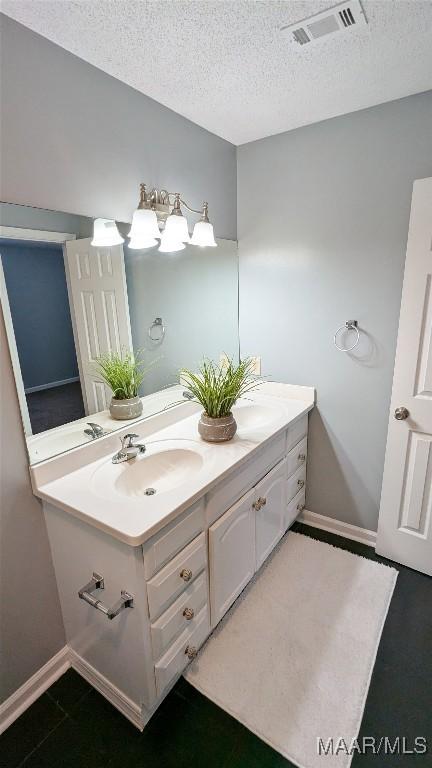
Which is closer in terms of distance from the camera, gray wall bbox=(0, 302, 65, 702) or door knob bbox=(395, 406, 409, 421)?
gray wall bbox=(0, 302, 65, 702)

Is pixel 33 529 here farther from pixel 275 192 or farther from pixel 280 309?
pixel 275 192

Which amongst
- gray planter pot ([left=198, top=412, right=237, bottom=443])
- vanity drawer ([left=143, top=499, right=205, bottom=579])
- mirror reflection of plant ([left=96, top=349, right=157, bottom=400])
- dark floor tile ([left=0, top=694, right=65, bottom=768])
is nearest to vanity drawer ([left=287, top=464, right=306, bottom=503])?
gray planter pot ([left=198, top=412, right=237, bottom=443])

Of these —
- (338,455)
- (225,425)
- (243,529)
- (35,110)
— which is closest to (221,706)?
(243,529)

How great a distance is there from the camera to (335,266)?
73.9 inches

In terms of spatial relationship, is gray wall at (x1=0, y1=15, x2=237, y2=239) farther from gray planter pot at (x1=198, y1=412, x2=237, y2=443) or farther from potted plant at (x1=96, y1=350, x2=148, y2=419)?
gray planter pot at (x1=198, y1=412, x2=237, y2=443)

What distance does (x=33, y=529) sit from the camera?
4.18ft

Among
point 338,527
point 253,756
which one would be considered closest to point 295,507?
point 338,527

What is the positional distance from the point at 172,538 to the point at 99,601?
0.92 ft

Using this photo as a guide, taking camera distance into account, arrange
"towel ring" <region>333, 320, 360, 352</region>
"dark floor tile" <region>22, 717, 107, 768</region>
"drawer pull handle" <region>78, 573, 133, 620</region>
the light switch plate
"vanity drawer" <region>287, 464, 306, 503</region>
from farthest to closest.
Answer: the light switch plate < "vanity drawer" <region>287, 464, 306, 503</region> < "towel ring" <region>333, 320, 360, 352</region> < "dark floor tile" <region>22, 717, 107, 768</region> < "drawer pull handle" <region>78, 573, 133, 620</region>

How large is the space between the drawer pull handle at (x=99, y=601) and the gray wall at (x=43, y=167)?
0.29 meters

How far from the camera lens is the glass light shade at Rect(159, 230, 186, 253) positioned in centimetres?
166

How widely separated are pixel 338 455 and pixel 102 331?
4.85 ft

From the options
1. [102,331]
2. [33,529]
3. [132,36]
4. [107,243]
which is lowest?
[33,529]

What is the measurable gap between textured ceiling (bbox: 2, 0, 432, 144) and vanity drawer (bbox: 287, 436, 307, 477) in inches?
66.2
